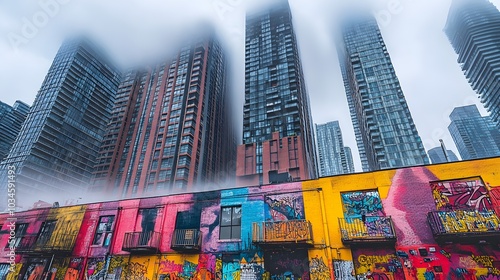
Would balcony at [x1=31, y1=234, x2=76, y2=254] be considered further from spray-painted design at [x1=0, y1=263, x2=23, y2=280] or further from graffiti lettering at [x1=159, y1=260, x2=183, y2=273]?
graffiti lettering at [x1=159, y1=260, x2=183, y2=273]

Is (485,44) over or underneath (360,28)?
underneath

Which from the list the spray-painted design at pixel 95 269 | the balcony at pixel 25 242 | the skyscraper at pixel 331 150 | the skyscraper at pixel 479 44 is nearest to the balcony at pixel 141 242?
the spray-painted design at pixel 95 269

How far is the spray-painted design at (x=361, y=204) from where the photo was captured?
13172 millimetres

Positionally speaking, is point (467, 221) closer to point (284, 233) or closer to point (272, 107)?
point (284, 233)

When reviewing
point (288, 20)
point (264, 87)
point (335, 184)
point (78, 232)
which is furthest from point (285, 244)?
point (288, 20)

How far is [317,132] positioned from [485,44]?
89.2 metres

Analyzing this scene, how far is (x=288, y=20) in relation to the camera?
306ft

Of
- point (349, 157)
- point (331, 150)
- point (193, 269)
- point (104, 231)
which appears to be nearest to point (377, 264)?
point (193, 269)

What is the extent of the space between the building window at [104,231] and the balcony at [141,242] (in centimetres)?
181

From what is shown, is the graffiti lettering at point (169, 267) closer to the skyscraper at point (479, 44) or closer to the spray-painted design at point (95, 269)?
the spray-painted design at point (95, 269)

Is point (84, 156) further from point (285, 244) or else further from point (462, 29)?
point (462, 29)

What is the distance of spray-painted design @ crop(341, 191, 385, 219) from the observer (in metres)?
13.2

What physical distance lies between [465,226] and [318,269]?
6.82 m

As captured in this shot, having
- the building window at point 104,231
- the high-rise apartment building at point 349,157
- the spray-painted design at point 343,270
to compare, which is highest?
the high-rise apartment building at point 349,157
